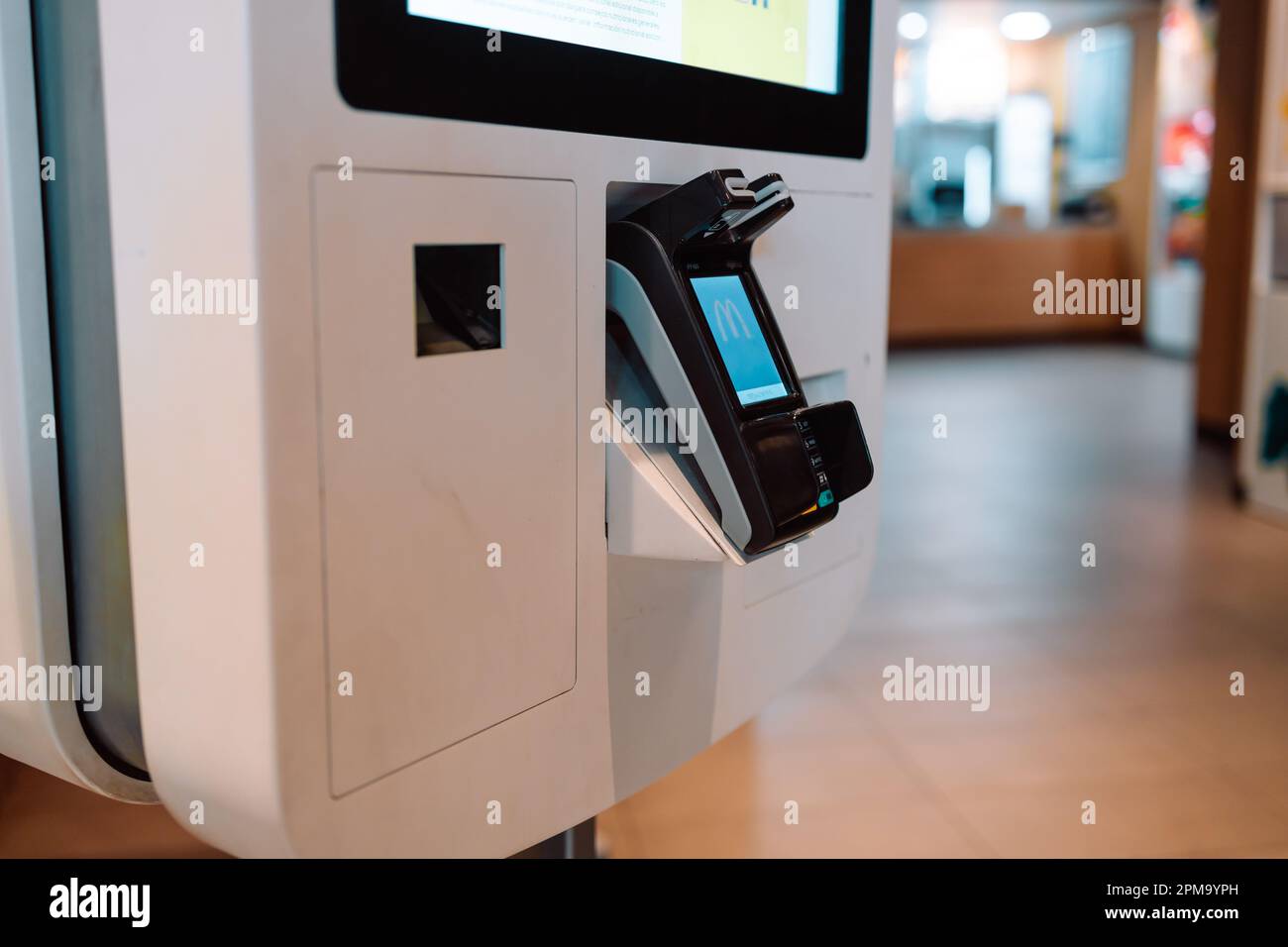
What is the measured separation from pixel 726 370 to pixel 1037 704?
1611 mm

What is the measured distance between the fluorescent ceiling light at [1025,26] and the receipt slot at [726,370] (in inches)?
384

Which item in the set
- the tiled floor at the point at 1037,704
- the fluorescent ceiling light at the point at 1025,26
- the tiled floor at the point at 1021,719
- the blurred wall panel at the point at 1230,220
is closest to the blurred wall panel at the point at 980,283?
the fluorescent ceiling light at the point at 1025,26

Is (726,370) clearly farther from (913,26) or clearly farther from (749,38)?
(913,26)

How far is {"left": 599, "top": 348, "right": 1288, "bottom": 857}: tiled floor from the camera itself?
178 cm

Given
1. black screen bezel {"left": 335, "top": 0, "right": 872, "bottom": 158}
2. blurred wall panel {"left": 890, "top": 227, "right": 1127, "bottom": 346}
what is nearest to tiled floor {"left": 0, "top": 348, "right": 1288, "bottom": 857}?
black screen bezel {"left": 335, "top": 0, "right": 872, "bottom": 158}

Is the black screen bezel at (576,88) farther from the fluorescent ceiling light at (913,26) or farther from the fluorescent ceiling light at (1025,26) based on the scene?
the fluorescent ceiling light at (1025,26)

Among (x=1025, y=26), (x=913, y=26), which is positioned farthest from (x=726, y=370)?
(x=1025, y=26)

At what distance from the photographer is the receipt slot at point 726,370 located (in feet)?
2.83

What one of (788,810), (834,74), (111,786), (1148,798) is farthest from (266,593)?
(1148,798)

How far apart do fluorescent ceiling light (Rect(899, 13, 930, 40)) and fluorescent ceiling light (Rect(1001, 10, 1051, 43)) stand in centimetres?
65

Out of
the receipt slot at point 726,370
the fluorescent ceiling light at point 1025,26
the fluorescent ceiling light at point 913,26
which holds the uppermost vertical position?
the fluorescent ceiling light at point 1025,26

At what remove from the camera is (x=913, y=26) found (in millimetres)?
9875

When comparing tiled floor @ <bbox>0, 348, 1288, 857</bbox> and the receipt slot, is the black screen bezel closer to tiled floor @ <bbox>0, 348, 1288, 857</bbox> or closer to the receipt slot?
the receipt slot
